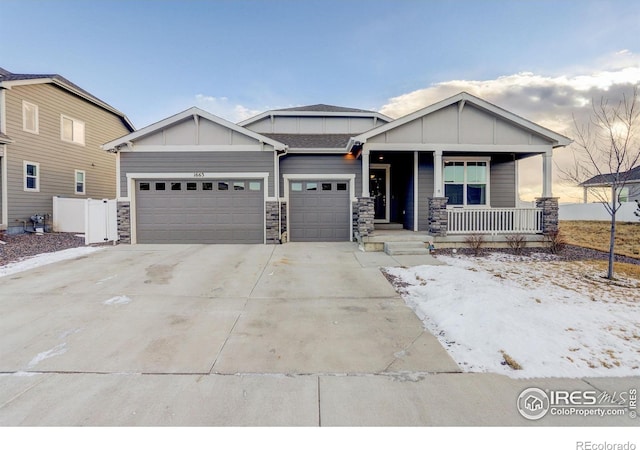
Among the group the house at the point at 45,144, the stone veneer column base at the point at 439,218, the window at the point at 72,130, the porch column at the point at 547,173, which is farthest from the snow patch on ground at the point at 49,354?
the window at the point at 72,130

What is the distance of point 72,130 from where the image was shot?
15367 mm

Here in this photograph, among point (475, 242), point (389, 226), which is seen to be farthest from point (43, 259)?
point (475, 242)

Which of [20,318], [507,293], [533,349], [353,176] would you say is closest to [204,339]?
[20,318]

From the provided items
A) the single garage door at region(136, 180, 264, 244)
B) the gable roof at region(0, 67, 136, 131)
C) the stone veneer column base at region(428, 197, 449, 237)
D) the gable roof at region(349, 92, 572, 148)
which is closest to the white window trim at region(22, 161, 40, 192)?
the gable roof at region(0, 67, 136, 131)

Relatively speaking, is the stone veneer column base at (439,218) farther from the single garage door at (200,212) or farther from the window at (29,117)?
the window at (29,117)

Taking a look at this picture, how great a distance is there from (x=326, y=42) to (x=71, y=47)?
37.1 feet

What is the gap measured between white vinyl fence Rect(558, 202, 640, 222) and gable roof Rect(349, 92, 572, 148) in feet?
47.7

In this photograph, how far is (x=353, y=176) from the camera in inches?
450

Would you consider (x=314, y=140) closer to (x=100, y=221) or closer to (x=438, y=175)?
(x=438, y=175)

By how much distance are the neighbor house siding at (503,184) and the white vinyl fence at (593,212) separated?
13.2 metres

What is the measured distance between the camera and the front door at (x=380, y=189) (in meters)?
12.6

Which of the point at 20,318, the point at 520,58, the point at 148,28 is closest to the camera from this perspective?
the point at 20,318

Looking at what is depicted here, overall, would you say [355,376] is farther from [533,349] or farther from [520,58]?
[520,58]

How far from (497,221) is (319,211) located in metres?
6.13
